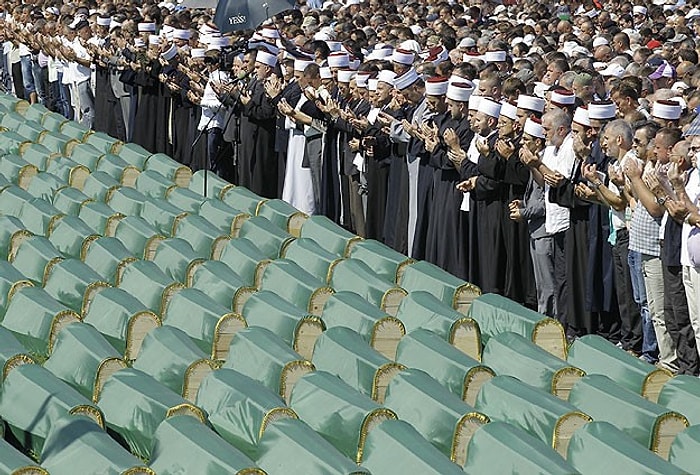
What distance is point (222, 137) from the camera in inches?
682

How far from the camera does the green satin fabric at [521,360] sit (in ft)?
25.8

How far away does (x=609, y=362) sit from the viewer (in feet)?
26.6

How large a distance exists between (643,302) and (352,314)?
8.77 ft

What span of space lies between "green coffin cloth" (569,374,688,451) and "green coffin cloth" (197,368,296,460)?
4.74ft

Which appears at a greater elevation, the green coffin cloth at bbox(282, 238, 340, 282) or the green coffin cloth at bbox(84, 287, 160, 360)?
the green coffin cloth at bbox(84, 287, 160, 360)

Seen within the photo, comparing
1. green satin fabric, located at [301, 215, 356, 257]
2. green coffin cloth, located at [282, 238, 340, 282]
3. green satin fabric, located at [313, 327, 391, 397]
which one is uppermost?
green satin fabric, located at [313, 327, 391, 397]

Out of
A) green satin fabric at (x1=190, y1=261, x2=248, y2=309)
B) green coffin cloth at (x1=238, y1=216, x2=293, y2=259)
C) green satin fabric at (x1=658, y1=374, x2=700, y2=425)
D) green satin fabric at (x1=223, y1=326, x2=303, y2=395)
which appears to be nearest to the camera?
green satin fabric at (x1=658, y1=374, x2=700, y2=425)

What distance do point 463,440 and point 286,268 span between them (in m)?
3.46

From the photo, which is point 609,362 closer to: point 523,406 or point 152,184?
point 523,406

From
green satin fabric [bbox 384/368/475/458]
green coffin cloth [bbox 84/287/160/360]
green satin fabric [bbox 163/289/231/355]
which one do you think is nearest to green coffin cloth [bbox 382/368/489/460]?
green satin fabric [bbox 384/368/475/458]

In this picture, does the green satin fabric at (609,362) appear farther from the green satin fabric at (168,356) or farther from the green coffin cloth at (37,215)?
the green coffin cloth at (37,215)

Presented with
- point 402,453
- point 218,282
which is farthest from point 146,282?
point 402,453

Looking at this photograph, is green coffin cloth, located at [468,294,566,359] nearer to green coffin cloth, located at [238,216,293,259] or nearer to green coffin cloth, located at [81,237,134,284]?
green coffin cloth, located at [238,216,293,259]

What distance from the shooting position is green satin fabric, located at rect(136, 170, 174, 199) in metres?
13.4
